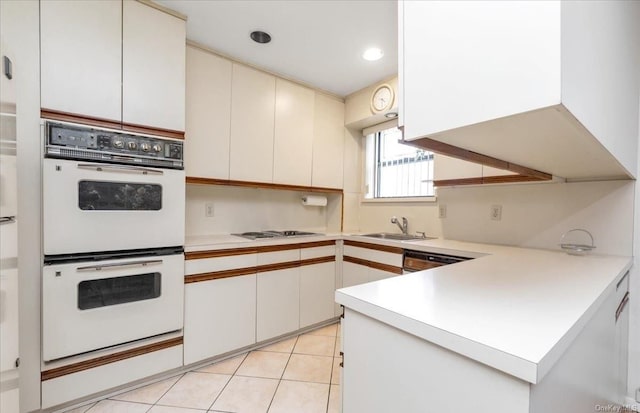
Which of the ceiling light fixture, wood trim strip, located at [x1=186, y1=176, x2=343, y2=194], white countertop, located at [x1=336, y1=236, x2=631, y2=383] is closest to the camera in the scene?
white countertop, located at [x1=336, y1=236, x2=631, y2=383]

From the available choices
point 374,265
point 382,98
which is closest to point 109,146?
point 374,265

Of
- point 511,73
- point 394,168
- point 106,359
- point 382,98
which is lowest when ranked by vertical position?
point 106,359

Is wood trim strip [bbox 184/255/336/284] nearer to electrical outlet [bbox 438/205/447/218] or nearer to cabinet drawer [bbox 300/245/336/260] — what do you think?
cabinet drawer [bbox 300/245/336/260]

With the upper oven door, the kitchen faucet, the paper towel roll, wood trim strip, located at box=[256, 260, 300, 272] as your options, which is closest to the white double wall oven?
the upper oven door

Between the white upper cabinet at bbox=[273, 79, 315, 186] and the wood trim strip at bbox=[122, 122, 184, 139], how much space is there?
91 cm

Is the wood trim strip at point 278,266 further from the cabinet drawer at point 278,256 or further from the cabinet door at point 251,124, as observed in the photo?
the cabinet door at point 251,124

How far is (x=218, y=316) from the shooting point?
1978 millimetres

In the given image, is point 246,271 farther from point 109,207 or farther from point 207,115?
point 207,115

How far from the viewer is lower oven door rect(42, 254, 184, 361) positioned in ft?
4.70

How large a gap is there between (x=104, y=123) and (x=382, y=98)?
88.1 inches

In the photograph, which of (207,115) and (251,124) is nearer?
(207,115)

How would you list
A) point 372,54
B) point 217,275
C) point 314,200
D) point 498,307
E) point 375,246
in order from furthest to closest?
point 314,200 < point 375,246 < point 372,54 < point 217,275 < point 498,307

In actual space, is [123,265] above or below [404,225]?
below

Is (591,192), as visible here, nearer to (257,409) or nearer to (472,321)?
(472,321)
